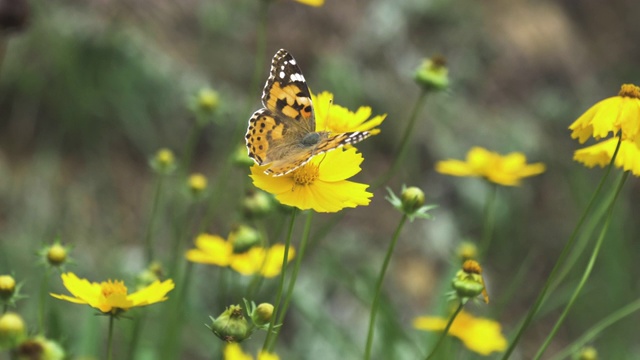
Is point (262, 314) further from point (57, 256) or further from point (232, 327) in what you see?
point (57, 256)

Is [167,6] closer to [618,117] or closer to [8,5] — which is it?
[8,5]

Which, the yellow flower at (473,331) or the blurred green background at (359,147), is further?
the blurred green background at (359,147)

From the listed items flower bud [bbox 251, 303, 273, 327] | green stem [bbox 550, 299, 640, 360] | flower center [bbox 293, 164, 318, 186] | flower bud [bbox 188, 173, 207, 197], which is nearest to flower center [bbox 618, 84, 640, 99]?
green stem [bbox 550, 299, 640, 360]

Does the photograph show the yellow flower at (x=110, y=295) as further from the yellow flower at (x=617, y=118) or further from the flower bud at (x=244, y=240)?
the yellow flower at (x=617, y=118)

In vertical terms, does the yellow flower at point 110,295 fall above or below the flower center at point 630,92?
below

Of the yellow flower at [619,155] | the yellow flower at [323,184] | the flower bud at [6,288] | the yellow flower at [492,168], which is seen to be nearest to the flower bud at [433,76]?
the yellow flower at [492,168]

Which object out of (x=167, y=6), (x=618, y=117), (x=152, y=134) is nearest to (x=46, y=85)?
(x=152, y=134)

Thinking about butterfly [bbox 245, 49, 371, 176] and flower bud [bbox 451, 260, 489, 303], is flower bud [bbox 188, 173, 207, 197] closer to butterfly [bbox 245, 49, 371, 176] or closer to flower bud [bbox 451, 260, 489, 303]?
butterfly [bbox 245, 49, 371, 176]
